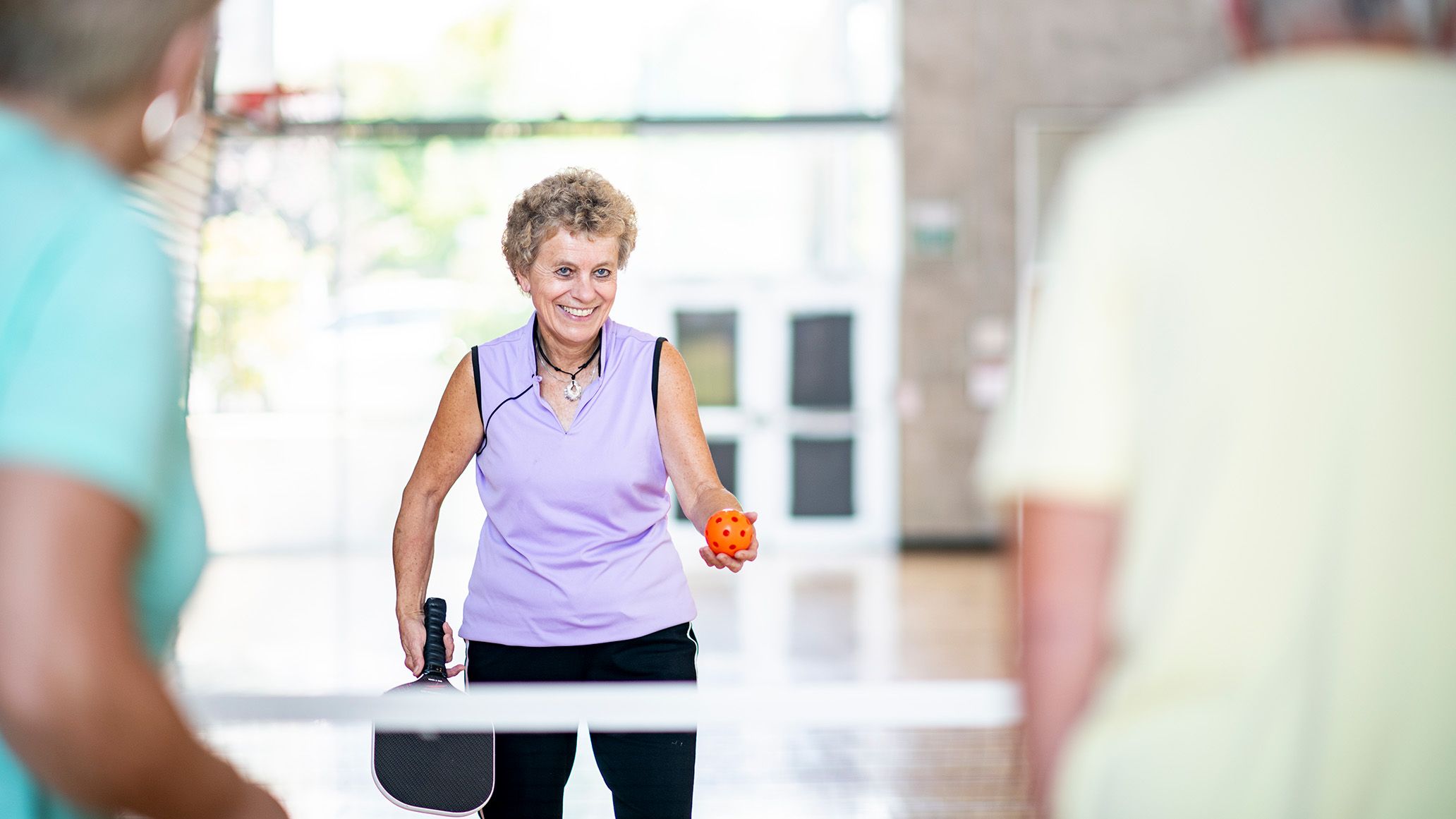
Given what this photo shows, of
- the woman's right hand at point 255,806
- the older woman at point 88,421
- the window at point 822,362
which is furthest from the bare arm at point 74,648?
the window at point 822,362

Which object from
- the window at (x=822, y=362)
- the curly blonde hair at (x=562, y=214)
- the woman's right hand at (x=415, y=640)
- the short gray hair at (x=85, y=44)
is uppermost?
the window at (x=822, y=362)

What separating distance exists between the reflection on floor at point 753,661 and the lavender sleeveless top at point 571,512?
18.5 inches

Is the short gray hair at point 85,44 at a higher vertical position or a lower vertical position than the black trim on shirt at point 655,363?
higher

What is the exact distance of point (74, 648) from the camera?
0.91m

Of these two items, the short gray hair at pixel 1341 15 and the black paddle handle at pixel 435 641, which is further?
the black paddle handle at pixel 435 641

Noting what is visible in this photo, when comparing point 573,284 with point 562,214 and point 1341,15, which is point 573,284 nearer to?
point 562,214

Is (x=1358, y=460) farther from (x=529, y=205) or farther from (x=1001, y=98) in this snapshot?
(x=1001, y=98)

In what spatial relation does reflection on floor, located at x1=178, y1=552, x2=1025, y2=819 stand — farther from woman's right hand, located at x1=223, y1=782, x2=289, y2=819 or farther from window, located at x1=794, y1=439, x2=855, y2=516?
woman's right hand, located at x1=223, y1=782, x2=289, y2=819

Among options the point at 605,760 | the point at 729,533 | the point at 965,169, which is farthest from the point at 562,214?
the point at 965,169

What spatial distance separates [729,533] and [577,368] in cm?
54

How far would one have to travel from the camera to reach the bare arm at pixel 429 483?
282 centimetres

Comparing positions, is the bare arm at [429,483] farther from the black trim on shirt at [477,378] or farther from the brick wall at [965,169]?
the brick wall at [965,169]

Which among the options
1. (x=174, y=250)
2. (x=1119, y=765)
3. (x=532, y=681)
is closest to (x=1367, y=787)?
(x=1119, y=765)

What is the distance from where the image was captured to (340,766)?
4590 millimetres
